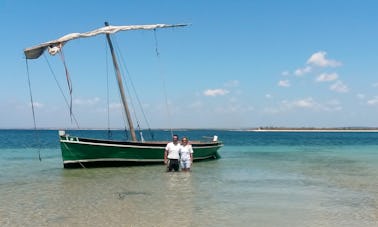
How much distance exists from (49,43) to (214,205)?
40.3 feet

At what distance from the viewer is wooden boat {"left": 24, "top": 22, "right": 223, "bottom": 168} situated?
21016mm

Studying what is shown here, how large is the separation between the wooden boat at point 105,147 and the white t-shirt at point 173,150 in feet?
12.7

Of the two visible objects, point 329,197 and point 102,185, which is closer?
point 329,197

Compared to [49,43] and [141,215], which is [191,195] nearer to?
[141,215]

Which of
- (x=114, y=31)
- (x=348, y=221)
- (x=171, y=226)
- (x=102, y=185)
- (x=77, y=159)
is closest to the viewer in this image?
(x=171, y=226)

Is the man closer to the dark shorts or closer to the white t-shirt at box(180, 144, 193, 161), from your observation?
the dark shorts

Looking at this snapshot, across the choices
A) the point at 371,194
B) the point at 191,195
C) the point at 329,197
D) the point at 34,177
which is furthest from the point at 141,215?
the point at 34,177

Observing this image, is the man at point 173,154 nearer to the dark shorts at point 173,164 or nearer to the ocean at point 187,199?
the dark shorts at point 173,164

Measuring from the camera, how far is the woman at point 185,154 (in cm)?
1923

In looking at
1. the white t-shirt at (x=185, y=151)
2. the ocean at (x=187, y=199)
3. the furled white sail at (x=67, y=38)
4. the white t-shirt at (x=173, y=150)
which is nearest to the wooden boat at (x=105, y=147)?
the furled white sail at (x=67, y=38)

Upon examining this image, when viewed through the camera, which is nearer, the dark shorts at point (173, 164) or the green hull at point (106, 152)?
the dark shorts at point (173, 164)

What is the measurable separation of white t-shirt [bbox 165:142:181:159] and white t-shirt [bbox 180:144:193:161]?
17 centimetres

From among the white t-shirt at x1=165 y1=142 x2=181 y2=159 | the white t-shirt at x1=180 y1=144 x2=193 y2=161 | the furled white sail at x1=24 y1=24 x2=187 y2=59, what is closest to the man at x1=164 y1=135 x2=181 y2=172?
the white t-shirt at x1=165 y1=142 x2=181 y2=159

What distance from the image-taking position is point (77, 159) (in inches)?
872
